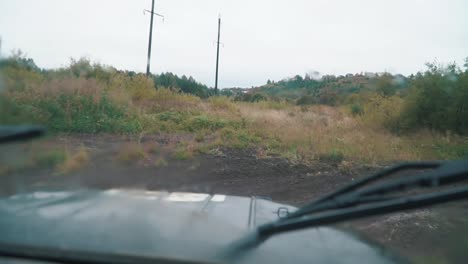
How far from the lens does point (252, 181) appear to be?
9633 millimetres

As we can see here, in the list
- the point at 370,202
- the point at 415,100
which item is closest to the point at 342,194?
the point at 370,202

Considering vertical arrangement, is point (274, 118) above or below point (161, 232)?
above

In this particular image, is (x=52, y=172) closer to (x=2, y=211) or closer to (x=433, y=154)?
(x=2, y=211)

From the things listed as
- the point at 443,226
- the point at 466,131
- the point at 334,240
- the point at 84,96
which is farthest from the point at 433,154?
the point at 334,240

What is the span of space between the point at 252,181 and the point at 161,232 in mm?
7548

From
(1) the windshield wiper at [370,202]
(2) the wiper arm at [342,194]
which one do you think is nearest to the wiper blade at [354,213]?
(1) the windshield wiper at [370,202]

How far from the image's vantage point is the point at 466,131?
16.4m

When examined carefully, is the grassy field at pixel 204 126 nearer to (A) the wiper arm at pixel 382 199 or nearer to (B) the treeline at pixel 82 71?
(B) the treeline at pixel 82 71

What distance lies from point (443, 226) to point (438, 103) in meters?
12.4

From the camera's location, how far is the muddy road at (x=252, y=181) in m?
4.09

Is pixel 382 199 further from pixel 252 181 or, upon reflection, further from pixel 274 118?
pixel 274 118

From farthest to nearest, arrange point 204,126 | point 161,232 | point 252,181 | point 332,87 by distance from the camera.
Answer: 1. point 332,87
2. point 204,126
3. point 252,181
4. point 161,232

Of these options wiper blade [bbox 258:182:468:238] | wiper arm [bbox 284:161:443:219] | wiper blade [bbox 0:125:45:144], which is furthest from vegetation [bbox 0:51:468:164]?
wiper blade [bbox 258:182:468:238]

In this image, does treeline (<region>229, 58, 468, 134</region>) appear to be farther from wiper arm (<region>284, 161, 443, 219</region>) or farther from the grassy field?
wiper arm (<region>284, 161, 443, 219</region>)
